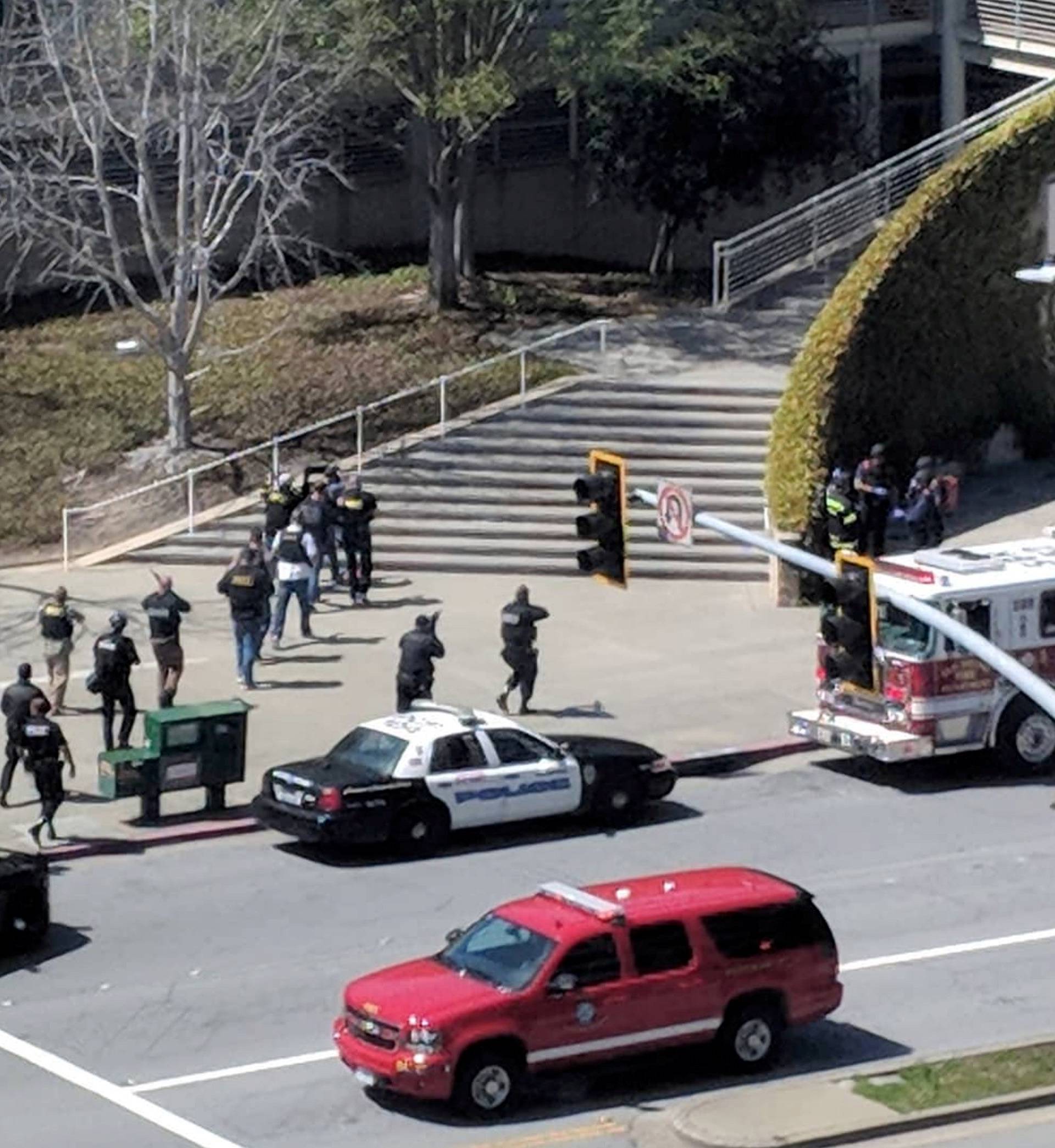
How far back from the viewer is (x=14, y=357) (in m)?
40.9

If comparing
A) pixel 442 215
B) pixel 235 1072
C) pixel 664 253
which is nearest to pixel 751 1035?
pixel 235 1072

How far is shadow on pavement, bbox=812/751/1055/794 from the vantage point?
27.5 meters

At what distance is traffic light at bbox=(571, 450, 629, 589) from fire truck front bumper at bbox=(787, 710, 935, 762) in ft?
25.5

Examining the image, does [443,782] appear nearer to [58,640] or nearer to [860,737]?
[860,737]

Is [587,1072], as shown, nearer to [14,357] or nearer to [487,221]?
[14,357]

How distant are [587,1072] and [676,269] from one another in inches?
1058

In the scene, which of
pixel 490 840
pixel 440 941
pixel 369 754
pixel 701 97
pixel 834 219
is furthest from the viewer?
pixel 834 219

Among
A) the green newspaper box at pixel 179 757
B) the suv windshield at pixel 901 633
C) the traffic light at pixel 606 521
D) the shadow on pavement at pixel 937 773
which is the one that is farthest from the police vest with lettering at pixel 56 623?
the traffic light at pixel 606 521

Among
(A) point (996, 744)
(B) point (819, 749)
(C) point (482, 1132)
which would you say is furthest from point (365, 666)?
(C) point (482, 1132)

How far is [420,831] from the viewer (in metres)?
25.0

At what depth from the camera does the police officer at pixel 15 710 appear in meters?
25.7

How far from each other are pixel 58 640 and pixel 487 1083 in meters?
11.5

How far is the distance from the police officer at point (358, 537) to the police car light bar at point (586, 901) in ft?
45.1

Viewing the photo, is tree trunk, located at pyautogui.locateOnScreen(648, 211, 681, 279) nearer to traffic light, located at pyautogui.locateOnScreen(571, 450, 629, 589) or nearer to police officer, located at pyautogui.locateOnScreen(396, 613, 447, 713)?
police officer, located at pyautogui.locateOnScreen(396, 613, 447, 713)
